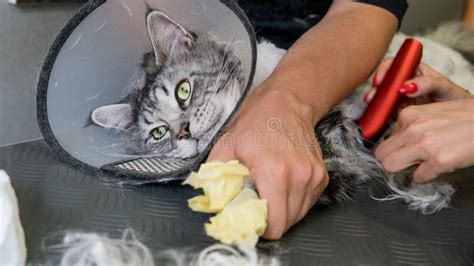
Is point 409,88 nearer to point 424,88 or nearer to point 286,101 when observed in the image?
point 424,88

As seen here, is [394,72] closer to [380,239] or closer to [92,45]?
[380,239]

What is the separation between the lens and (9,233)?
1.57 ft

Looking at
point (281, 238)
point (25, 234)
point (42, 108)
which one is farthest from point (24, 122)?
point (281, 238)

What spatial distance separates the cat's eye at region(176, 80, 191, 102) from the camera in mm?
680

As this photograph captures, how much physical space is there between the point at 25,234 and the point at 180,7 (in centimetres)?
32

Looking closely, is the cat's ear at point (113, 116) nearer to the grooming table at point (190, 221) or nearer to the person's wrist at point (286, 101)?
the grooming table at point (190, 221)

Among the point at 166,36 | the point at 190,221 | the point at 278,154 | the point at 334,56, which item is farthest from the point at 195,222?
the point at 334,56

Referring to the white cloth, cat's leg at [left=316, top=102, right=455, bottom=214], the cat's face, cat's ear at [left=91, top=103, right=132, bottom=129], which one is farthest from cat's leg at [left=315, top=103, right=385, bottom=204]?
the white cloth

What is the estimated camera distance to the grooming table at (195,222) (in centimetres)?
56

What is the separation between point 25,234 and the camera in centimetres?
54

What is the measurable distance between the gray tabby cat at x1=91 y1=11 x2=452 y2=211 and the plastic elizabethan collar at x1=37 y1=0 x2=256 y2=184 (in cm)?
1

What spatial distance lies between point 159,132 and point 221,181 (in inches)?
7.8

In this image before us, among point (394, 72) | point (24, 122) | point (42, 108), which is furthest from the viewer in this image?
point (24, 122)

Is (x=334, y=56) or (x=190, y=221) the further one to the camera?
(x=334, y=56)
